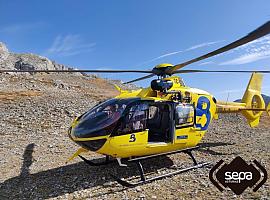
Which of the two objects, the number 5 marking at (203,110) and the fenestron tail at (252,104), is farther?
the fenestron tail at (252,104)

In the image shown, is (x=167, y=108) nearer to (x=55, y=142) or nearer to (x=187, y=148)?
(x=187, y=148)

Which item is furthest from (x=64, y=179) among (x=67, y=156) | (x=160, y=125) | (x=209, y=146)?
(x=209, y=146)

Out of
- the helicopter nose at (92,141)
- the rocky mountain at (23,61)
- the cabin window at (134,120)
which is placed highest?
the rocky mountain at (23,61)

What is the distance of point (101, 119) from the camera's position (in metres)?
7.43

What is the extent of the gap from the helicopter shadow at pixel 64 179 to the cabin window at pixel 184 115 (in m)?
1.56

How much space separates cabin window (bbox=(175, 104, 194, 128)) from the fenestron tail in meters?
3.16

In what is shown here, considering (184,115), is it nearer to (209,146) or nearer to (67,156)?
(209,146)

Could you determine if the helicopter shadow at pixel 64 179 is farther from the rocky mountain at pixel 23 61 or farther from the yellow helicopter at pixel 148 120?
the rocky mountain at pixel 23 61

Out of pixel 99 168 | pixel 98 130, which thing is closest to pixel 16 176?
pixel 99 168

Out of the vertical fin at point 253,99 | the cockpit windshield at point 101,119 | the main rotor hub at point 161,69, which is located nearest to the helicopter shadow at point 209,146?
the vertical fin at point 253,99

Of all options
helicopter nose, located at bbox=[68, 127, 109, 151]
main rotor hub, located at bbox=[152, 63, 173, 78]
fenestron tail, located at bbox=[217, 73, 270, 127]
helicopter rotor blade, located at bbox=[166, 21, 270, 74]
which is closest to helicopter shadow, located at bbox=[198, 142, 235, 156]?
fenestron tail, located at bbox=[217, 73, 270, 127]

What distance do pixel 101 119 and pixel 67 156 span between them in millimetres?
4161

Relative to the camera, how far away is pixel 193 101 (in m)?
9.34

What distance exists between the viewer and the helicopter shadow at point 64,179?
725 centimetres
